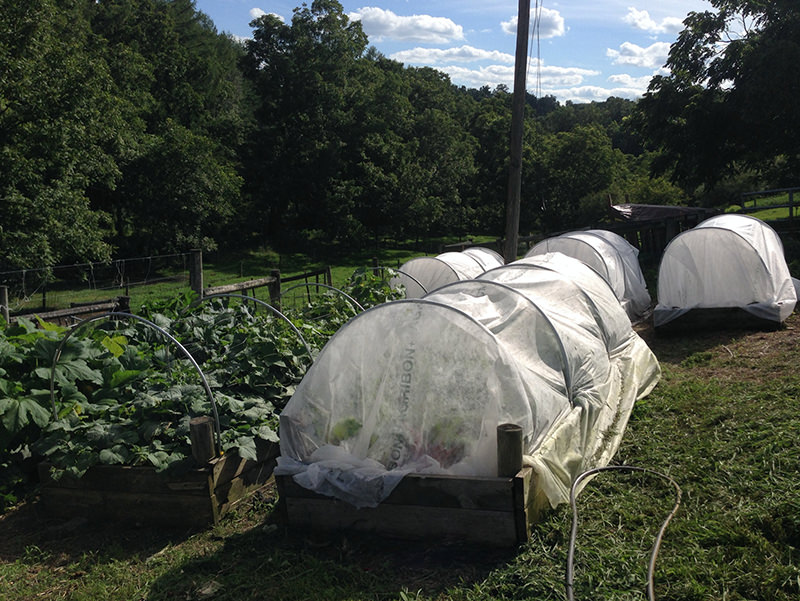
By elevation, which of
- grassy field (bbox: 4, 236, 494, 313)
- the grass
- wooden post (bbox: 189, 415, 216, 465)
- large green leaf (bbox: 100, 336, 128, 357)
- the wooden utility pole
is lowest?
grassy field (bbox: 4, 236, 494, 313)

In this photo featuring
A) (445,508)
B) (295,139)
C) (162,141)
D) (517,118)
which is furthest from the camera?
(295,139)

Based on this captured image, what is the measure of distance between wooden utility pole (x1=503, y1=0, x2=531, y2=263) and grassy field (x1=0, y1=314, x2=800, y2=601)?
765cm

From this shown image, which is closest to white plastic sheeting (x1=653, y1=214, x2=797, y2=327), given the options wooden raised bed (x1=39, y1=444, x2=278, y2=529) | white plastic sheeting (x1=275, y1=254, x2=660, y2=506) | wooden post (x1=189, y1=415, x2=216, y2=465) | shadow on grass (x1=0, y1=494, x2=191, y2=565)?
white plastic sheeting (x1=275, y1=254, x2=660, y2=506)

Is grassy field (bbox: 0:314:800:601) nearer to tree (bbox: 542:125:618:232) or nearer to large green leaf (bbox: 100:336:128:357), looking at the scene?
large green leaf (bbox: 100:336:128:357)

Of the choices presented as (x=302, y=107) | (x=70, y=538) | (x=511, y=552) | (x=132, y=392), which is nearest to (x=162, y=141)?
(x=302, y=107)

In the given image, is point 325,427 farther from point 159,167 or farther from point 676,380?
point 159,167

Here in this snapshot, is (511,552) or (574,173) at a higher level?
(574,173)

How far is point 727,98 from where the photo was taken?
21922mm

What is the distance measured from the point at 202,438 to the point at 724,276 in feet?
32.1

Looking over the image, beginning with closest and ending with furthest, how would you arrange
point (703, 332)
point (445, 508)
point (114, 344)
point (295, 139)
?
point (445, 508) → point (114, 344) → point (703, 332) → point (295, 139)

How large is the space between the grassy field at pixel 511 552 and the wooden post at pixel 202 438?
0.55 metres

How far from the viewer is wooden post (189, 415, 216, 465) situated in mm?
5137

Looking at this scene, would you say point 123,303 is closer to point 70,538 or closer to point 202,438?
point 70,538

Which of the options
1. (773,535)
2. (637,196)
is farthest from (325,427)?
(637,196)
